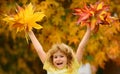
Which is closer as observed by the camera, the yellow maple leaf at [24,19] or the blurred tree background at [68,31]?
the yellow maple leaf at [24,19]

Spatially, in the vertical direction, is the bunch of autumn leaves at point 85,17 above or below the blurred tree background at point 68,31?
above

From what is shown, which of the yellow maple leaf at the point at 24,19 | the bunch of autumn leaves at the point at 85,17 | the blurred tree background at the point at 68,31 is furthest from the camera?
the blurred tree background at the point at 68,31

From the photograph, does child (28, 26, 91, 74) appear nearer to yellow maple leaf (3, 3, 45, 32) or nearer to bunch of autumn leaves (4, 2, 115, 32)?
bunch of autumn leaves (4, 2, 115, 32)

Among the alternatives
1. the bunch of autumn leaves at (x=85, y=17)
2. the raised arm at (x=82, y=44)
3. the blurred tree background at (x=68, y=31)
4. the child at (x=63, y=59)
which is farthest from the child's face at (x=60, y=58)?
the blurred tree background at (x=68, y=31)

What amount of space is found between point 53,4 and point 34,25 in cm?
151

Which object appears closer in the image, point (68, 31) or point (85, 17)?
point (85, 17)

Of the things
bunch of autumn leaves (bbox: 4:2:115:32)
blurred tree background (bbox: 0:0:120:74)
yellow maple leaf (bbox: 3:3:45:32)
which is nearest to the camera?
bunch of autumn leaves (bbox: 4:2:115:32)

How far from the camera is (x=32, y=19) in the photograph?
491 cm

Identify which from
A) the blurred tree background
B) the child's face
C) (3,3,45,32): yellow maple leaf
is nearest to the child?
the child's face

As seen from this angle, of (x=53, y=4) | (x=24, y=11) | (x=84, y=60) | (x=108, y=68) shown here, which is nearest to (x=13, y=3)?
(x=53, y=4)

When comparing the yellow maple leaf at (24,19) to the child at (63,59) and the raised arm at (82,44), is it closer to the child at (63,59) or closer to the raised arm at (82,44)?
the child at (63,59)

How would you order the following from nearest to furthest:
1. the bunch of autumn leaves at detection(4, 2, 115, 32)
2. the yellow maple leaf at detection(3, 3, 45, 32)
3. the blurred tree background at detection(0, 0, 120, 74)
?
the bunch of autumn leaves at detection(4, 2, 115, 32) < the yellow maple leaf at detection(3, 3, 45, 32) < the blurred tree background at detection(0, 0, 120, 74)

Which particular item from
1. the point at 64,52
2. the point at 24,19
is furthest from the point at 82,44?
the point at 24,19

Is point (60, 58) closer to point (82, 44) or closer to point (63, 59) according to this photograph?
point (63, 59)
